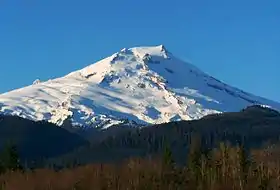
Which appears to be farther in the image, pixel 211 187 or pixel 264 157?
pixel 264 157

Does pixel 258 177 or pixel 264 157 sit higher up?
pixel 264 157

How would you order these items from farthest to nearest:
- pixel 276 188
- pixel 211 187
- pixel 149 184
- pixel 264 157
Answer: pixel 264 157 → pixel 149 184 → pixel 211 187 → pixel 276 188

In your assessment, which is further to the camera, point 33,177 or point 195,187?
point 33,177

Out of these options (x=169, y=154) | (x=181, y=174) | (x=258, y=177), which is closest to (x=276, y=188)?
(x=258, y=177)

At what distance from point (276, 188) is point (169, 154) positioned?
107 feet

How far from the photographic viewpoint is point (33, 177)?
145500 mm

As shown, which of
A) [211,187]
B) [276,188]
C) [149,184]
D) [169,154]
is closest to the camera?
[276,188]

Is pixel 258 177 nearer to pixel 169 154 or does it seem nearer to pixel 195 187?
pixel 195 187

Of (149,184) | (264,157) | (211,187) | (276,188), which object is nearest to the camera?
(276,188)

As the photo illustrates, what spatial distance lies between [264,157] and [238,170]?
2054 inches

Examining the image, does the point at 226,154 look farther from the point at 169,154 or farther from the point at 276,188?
the point at 276,188

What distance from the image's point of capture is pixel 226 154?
140m

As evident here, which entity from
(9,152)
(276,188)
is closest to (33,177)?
(9,152)

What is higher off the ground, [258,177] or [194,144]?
[194,144]
